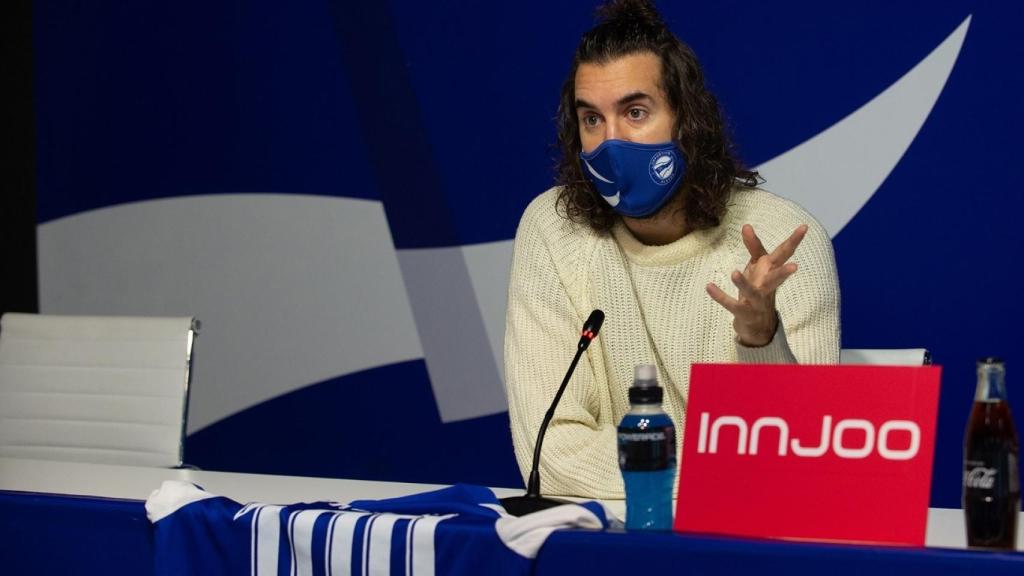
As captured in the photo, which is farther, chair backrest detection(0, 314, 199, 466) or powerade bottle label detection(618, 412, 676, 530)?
chair backrest detection(0, 314, 199, 466)

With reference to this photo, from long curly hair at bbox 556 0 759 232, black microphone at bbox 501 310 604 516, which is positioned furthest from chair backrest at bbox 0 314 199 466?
black microphone at bbox 501 310 604 516

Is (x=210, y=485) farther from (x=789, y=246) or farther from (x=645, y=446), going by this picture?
(x=789, y=246)

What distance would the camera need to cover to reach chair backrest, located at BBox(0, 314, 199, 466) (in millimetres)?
2799

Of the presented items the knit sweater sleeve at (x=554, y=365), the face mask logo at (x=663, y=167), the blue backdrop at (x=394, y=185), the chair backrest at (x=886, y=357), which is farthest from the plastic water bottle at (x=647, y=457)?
the blue backdrop at (x=394, y=185)

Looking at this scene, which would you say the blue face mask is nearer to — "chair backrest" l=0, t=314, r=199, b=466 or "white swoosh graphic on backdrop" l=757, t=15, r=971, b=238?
"chair backrest" l=0, t=314, r=199, b=466

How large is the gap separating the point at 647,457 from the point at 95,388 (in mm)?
1723

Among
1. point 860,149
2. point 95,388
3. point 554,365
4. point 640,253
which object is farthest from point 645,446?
point 860,149

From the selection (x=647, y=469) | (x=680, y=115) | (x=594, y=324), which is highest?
(x=680, y=115)

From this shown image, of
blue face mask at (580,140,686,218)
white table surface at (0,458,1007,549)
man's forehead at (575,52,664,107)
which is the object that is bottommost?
white table surface at (0,458,1007,549)

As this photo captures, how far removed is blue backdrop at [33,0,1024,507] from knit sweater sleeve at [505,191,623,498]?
1.31 m

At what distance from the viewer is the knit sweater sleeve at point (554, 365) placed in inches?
83.1

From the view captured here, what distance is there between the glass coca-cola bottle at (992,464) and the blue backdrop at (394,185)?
2.04 metres

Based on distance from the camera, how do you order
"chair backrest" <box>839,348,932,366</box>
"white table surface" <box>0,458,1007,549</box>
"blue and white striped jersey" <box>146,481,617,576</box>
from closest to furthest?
"blue and white striped jersey" <box>146,481,617,576</box> → "white table surface" <box>0,458,1007,549</box> → "chair backrest" <box>839,348,932,366</box>

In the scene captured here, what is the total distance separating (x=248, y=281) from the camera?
4.18 meters
